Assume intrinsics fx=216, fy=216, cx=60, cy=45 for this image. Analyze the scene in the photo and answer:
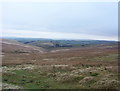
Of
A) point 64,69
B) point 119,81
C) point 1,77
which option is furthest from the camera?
point 64,69

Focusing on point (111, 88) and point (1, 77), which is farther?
point (1, 77)

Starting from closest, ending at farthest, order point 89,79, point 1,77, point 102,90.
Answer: point 102,90 → point 89,79 → point 1,77

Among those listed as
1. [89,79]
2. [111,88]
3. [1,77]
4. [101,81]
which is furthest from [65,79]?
[1,77]

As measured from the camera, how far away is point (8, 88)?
79.4ft

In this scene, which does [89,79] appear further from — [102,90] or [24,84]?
[24,84]

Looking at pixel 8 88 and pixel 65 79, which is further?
pixel 65 79

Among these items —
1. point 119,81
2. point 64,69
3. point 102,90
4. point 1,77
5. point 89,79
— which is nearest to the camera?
point 102,90

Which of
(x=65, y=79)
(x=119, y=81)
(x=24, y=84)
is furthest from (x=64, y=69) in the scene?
(x=119, y=81)

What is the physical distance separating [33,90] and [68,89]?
3961 millimetres

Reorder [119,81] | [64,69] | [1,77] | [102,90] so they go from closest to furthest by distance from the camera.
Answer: [102,90], [119,81], [1,77], [64,69]

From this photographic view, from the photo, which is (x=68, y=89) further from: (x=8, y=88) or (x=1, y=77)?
(x=1, y=77)

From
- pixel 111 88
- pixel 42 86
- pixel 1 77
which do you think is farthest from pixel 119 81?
pixel 1 77

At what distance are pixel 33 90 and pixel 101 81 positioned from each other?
26.8 feet

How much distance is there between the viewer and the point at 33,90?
24.4m
